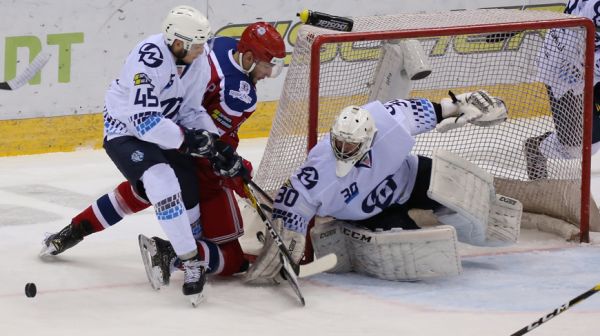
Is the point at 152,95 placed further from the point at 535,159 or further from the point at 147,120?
the point at 535,159

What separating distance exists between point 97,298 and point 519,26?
173 cm

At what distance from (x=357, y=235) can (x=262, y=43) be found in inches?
27.5

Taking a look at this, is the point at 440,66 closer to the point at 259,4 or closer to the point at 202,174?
the point at 202,174

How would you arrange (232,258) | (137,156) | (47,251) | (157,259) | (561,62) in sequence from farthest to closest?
(561,62) < (47,251) < (232,258) < (157,259) < (137,156)

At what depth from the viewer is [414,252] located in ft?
15.3

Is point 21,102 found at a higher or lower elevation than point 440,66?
lower

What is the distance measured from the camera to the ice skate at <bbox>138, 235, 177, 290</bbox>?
459cm

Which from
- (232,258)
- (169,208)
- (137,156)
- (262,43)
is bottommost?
(232,258)

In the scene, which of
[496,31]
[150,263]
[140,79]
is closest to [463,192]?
[496,31]

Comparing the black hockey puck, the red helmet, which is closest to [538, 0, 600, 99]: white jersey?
the red helmet

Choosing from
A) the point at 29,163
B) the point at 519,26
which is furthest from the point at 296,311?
the point at 29,163

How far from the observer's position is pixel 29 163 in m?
6.62

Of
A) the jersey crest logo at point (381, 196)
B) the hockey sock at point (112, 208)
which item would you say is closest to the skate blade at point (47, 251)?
the hockey sock at point (112, 208)

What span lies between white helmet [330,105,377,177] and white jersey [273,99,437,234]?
84 millimetres
